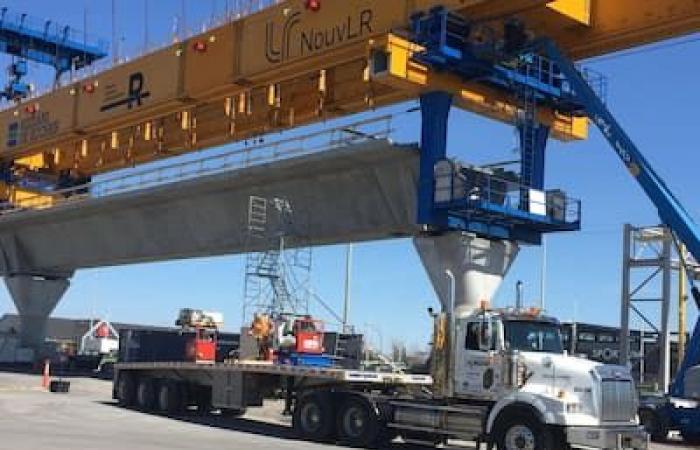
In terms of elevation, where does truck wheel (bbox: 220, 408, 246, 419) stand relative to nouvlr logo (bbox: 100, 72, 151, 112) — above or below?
below

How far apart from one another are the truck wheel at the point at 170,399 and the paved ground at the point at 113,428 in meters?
0.86

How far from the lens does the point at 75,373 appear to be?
46000 mm

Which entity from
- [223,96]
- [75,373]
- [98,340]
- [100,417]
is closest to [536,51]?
[223,96]

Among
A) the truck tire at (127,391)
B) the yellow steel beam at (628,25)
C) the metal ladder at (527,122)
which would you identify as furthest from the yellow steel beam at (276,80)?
the truck tire at (127,391)

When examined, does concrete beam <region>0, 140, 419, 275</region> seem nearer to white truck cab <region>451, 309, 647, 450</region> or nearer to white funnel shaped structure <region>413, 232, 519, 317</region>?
white funnel shaped structure <region>413, 232, 519, 317</region>

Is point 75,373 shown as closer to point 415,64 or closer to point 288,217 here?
point 288,217

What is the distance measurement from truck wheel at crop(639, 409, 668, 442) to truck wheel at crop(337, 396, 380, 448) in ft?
28.5

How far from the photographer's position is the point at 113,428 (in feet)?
69.1

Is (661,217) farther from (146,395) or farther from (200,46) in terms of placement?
(200,46)

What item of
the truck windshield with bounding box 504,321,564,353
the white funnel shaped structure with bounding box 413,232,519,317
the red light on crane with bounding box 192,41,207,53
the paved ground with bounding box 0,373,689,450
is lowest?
the paved ground with bounding box 0,373,689,450

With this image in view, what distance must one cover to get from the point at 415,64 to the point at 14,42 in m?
34.8

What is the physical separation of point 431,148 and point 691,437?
9.93 metres

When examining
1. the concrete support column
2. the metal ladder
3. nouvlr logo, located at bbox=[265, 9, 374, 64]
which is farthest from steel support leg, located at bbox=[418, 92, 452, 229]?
the concrete support column

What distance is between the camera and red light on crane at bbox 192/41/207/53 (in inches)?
1330
